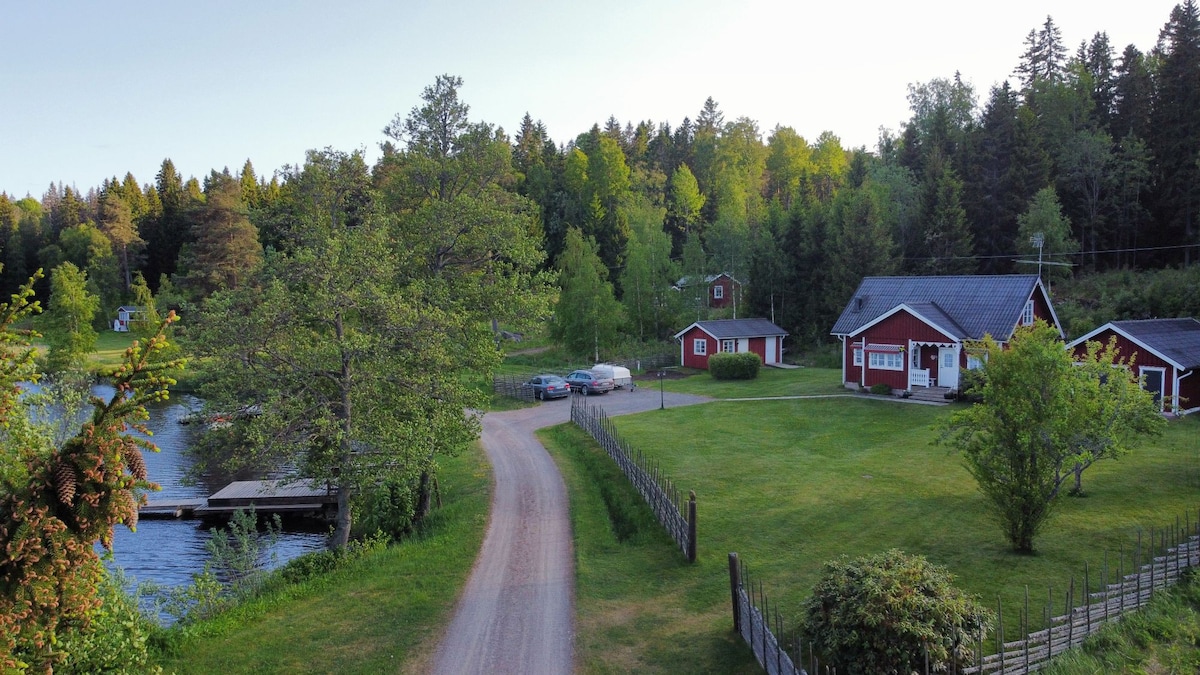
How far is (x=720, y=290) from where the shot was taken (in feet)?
216

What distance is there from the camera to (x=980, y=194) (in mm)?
56906

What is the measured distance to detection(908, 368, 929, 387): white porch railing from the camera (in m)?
34.8

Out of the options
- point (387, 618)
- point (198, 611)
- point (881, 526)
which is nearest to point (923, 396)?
point (881, 526)

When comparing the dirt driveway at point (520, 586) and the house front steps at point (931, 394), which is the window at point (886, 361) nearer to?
the house front steps at point (931, 394)

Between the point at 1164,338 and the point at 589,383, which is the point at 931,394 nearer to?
the point at 1164,338

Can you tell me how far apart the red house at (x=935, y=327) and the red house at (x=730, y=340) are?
10.4m

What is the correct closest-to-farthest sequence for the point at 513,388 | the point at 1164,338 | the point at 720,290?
1. the point at 1164,338
2. the point at 513,388
3. the point at 720,290

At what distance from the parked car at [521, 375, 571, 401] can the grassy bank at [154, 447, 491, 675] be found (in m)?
21.8

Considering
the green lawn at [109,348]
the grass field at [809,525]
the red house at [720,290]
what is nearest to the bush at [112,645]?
the grass field at [809,525]

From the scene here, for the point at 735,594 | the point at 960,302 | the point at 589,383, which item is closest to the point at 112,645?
the point at 735,594

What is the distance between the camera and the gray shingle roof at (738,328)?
4816cm

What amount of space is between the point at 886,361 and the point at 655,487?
20.8 meters

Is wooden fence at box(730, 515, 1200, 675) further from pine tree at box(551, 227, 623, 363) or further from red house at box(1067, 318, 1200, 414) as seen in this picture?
pine tree at box(551, 227, 623, 363)

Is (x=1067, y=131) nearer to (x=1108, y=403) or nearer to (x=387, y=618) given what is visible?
(x=1108, y=403)
